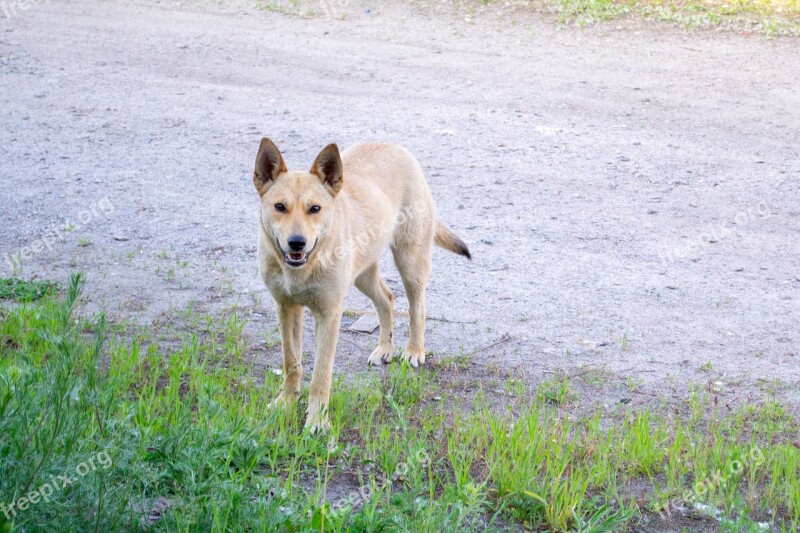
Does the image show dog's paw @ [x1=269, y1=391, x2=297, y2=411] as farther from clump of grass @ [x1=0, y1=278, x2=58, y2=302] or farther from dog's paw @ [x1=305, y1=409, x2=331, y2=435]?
clump of grass @ [x1=0, y1=278, x2=58, y2=302]

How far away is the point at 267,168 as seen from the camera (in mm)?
5172

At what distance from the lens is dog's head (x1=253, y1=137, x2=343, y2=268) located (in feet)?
16.0

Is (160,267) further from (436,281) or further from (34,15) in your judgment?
(34,15)

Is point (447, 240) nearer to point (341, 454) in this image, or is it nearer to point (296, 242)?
point (296, 242)

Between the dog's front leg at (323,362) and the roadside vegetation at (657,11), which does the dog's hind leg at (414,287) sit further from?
the roadside vegetation at (657,11)

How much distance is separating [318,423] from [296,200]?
3.88ft

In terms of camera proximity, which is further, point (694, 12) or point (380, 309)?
point (694, 12)

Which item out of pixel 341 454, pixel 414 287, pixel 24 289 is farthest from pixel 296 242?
pixel 24 289

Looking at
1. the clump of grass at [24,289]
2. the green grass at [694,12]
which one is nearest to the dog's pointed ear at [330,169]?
the clump of grass at [24,289]

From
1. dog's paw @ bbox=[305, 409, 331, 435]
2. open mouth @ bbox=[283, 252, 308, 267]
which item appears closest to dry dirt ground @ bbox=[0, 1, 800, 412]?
dog's paw @ bbox=[305, 409, 331, 435]

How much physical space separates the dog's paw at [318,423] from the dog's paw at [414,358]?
123 centimetres

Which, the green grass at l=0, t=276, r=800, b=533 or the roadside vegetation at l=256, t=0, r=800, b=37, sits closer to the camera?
the green grass at l=0, t=276, r=800, b=533

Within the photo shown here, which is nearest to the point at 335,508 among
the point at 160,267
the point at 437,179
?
the point at 160,267

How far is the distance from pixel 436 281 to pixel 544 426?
2.99 metres
